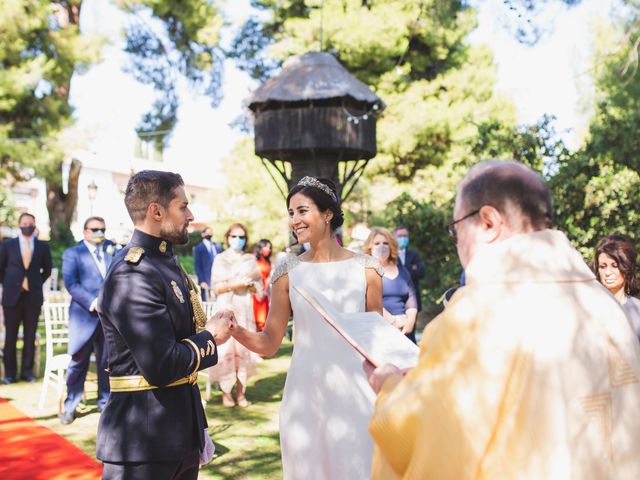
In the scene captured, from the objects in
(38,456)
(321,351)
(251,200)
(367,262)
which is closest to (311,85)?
(251,200)

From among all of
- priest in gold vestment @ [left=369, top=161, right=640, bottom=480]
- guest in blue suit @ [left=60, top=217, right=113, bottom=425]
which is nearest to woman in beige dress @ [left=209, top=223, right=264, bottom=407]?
guest in blue suit @ [left=60, top=217, right=113, bottom=425]

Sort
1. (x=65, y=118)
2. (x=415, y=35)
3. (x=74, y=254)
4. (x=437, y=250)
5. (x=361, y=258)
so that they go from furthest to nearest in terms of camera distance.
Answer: (x=415, y=35) < (x=65, y=118) < (x=437, y=250) < (x=74, y=254) < (x=361, y=258)

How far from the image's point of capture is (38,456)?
6.41m

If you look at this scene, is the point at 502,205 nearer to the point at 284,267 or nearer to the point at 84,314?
the point at 284,267

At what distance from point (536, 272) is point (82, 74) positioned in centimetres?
2607

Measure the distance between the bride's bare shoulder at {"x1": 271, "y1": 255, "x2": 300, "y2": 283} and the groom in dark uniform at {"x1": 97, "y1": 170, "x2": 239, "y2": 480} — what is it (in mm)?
973

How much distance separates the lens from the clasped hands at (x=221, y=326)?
133 inches

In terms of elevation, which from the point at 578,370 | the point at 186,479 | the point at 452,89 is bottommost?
the point at 186,479

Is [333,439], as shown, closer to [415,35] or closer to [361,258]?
[361,258]

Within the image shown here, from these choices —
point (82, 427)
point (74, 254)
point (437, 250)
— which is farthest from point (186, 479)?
point (437, 250)

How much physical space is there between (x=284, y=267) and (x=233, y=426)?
153 inches

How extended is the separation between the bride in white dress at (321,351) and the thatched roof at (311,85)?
13.2m

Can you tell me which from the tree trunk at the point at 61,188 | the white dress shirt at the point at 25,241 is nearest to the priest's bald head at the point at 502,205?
the white dress shirt at the point at 25,241

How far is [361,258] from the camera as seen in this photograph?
14.5 feet
